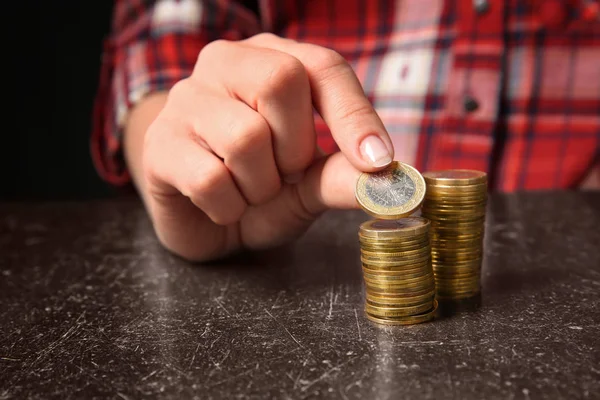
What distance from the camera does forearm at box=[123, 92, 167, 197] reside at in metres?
1.59

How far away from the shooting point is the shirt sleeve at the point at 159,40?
5.51 feet

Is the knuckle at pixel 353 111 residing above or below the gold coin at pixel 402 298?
above

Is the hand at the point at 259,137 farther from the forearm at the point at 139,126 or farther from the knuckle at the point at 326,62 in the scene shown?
the forearm at the point at 139,126

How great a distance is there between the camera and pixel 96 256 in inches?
48.3

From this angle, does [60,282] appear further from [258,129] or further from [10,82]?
[10,82]

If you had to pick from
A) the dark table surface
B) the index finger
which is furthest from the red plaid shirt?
the index finger

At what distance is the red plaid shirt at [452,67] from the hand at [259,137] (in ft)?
2.10

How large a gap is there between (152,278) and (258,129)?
1.01ft

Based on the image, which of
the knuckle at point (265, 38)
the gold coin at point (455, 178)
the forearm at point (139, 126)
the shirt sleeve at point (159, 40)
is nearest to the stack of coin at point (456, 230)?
the gold coin at point (455, 178)

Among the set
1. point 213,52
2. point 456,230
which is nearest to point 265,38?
point 213,52

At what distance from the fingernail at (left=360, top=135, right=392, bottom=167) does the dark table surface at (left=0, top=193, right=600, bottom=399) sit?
0.19 metres

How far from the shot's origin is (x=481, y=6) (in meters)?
1.57

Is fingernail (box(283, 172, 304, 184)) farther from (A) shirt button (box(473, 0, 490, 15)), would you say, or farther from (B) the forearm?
(A) shirt button (box(473, 0, 490, 15))

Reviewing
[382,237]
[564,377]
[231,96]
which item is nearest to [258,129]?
[231,96]
